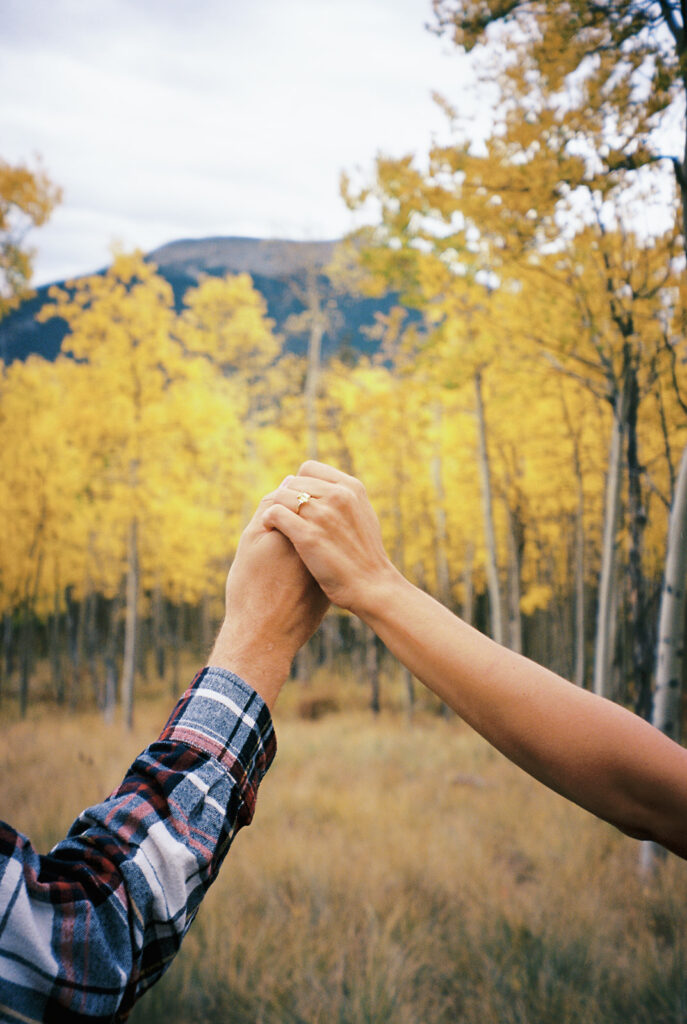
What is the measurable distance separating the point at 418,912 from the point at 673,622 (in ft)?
7.20

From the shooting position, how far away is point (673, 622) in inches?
126

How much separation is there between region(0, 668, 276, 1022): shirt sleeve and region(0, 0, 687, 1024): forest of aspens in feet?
7.52

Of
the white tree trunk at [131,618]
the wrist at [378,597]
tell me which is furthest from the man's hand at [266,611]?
the white tree trunk at [131,618]

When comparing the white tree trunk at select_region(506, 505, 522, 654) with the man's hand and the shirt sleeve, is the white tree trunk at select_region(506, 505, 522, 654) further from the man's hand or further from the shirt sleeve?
the shirt sleeve

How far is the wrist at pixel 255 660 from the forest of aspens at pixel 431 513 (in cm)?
228

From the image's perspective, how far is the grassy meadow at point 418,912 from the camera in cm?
246

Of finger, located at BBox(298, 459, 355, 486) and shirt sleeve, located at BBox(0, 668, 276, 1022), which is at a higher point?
finger, located at BBox(298, 459, 355, 486)

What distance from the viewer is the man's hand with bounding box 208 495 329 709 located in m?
0.83

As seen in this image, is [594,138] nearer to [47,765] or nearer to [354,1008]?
[354,1008]

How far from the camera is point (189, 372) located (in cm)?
998

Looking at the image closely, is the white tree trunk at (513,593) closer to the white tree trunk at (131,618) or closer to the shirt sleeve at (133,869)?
the white tree trunk at (131,618)

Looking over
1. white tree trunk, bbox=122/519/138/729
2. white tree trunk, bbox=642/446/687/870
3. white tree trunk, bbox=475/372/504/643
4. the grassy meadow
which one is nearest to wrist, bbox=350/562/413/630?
the grassy meadow

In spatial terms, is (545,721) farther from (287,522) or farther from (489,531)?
(489,531)

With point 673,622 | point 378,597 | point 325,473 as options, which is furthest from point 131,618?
point 378,597
